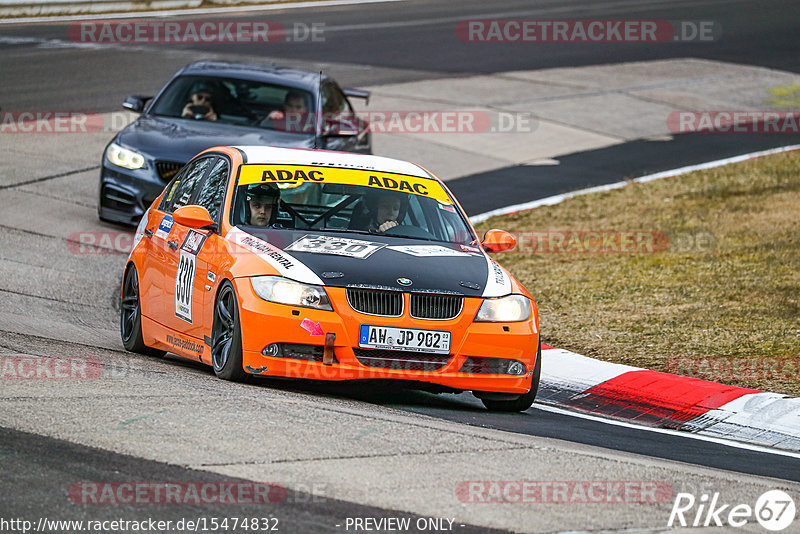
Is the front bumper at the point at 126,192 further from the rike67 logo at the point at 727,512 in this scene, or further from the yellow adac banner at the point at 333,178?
the rike67 logo at the point at 727,512

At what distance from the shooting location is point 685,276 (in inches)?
534

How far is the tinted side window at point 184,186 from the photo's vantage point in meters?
9.72

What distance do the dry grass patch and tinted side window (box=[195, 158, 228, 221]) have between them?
3428mm

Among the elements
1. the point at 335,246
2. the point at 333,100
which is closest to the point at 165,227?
the point at 335,246

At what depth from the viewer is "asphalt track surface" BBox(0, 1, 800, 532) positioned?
5812 mm

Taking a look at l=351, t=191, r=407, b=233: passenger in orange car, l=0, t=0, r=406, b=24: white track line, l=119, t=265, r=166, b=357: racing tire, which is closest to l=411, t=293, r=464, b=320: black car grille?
l=351, t=191, r=407, b=233: passenger in orange car

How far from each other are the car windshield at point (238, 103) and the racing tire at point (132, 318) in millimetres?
5279

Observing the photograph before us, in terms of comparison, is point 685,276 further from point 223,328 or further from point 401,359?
point 223,328

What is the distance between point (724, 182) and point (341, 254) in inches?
484

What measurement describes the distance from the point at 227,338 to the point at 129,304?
74.6 inches

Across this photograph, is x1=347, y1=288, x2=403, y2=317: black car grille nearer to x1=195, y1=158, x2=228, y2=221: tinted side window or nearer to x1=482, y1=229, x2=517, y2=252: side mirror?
x1=482, y1=229, x2=517, y2=252: side mirror

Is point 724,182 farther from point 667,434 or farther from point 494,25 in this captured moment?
point 494,25

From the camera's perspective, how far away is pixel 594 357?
35.2ft

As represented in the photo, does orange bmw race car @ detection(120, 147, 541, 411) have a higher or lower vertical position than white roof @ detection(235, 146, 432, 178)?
lower
